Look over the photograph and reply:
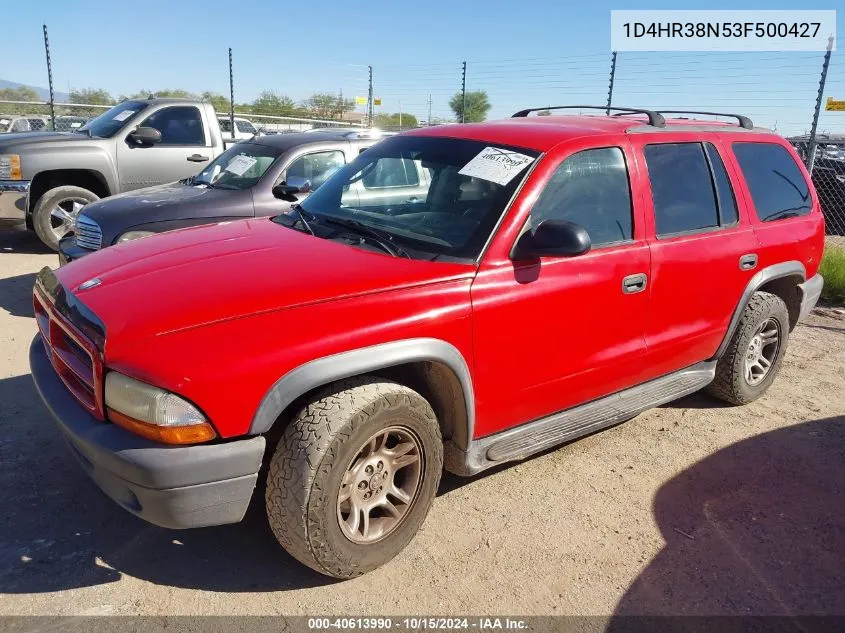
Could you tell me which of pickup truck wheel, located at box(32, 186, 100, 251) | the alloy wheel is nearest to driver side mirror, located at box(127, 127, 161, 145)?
pickup truck wheel, located at box(32, 186, 100, 251)

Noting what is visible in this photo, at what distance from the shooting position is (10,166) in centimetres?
764

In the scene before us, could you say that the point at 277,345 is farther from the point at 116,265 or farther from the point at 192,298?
the point at 116,265

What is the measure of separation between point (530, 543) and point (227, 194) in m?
4.42

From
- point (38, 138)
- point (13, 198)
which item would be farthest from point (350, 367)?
point (38, 138)

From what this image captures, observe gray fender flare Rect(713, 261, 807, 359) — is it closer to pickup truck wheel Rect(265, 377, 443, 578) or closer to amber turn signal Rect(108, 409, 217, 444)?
pickup truck wheel Rect(265, 377, 443, 578)

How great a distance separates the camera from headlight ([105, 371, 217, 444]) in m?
Answer: 2.28

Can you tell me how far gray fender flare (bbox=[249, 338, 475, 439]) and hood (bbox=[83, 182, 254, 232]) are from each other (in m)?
3.90

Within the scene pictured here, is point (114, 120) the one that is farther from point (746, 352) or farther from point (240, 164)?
point (746, 352)

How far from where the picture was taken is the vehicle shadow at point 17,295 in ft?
19.3

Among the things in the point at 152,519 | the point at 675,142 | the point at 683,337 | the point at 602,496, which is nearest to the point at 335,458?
the point at 152,519

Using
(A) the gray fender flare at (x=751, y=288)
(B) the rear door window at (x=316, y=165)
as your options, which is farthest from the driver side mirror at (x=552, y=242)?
(B) the rear door window at (x=316, y=165)

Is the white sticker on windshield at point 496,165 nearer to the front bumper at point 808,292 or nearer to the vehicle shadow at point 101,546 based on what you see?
the vehicle shadow at point 101,546

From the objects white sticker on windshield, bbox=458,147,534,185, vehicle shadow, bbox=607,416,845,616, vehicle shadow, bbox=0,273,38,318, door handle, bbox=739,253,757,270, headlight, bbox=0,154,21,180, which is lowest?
vehicle shadow, bbox=607,416,845,616

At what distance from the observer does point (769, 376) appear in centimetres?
477
